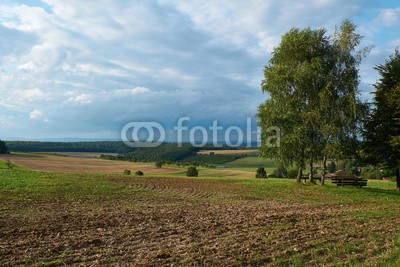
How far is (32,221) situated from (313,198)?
70.7 ft

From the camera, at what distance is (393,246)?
Result: 35.2ft

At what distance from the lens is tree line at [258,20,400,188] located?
3303 centimetres

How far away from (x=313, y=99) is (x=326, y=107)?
1.81m

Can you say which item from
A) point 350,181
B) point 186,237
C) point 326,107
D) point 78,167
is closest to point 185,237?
point 186,237

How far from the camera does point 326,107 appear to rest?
3378 centimetres

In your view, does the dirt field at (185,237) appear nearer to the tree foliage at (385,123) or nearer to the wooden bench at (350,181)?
the tree foliage at (385,123)

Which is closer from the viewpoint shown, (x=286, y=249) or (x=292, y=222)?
(x=286, y=249)

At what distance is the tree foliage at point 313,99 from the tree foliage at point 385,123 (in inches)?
63.3

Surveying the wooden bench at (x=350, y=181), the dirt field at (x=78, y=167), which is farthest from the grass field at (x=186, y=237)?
the dirt field at (x=78, y=167)

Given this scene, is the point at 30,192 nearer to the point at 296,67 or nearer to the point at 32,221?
the point at 32,221

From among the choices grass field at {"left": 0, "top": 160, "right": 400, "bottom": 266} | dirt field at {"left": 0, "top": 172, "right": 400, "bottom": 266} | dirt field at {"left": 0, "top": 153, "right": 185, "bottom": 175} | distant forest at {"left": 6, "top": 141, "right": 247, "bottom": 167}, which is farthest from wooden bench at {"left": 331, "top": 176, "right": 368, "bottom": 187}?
distant forest at {"left": 6, "top": 141, "right": 247, "bottom": 167}

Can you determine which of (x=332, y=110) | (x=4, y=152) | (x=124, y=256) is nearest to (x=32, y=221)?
(x=124, y=256)

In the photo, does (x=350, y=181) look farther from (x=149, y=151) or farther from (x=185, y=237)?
(x=149, y=151)

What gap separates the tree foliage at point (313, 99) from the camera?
33312mm
